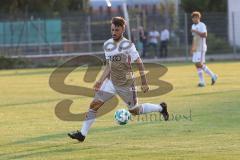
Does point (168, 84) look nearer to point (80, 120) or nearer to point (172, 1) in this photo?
point (80, 120)

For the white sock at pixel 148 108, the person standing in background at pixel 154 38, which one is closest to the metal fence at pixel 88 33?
the person standing in background at pixel 154 38

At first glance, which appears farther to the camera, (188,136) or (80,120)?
(80,120)

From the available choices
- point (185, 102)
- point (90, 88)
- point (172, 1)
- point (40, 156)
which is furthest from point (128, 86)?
point (172, 1)

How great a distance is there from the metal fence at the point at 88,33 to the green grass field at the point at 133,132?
22.9 m

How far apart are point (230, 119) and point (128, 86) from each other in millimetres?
3038

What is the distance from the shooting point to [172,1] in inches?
2272

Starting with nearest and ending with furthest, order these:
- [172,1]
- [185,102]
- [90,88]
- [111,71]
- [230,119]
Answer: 1. [111,71]
2. [230,119]
3. [185,102]
4. [90,88]
5. [172,1]

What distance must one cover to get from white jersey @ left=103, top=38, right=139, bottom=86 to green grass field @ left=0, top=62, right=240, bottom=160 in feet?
3.50

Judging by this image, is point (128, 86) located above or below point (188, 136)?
above

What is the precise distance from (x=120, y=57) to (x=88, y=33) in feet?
107

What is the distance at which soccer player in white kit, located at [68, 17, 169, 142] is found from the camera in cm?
1201

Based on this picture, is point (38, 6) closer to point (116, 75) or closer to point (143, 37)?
point (143, 37)

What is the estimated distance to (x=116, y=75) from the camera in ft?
40.0

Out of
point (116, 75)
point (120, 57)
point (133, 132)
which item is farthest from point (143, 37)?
point (120, 57)
